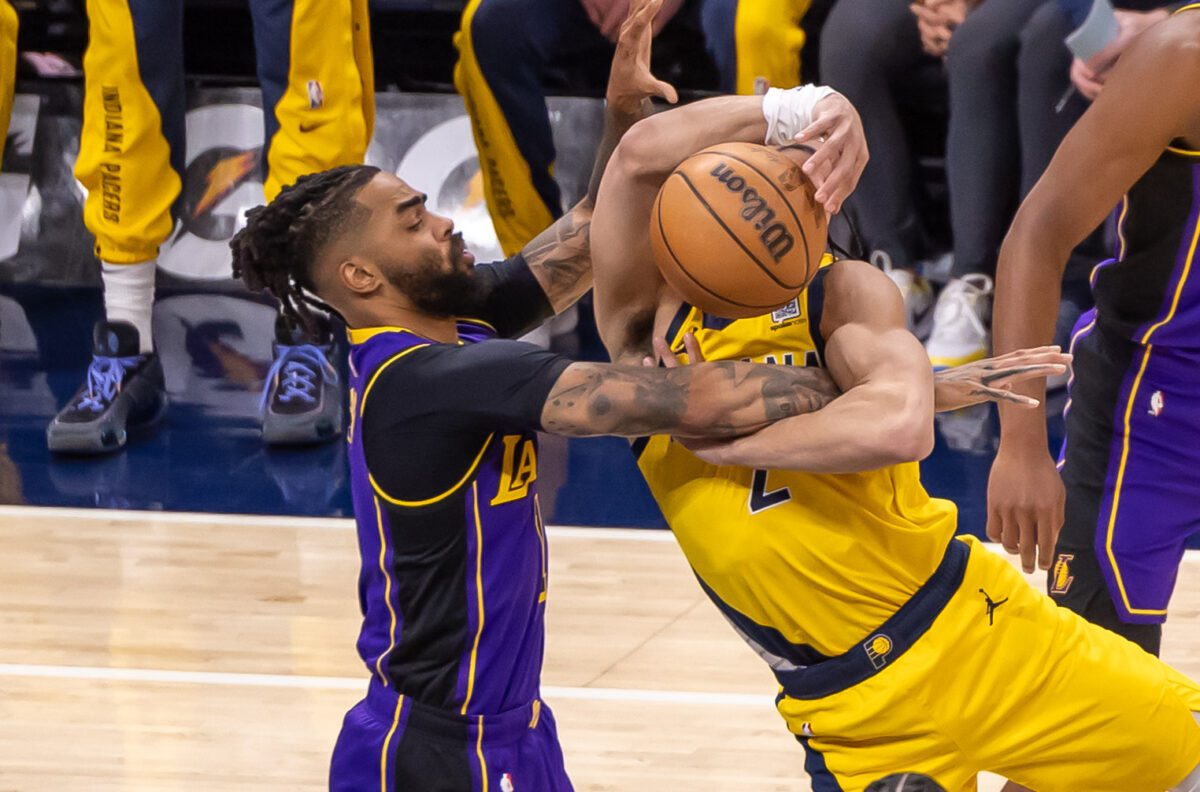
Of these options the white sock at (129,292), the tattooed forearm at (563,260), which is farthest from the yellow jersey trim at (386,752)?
the white sock at (129,292)

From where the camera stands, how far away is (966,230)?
20.4 feet

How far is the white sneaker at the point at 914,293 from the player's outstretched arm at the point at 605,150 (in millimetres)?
3287

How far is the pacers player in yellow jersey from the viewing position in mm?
2588

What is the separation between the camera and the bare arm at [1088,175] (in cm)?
274

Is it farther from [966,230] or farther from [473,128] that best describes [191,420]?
[966,230]

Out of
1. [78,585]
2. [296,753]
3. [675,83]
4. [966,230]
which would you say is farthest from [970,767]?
[675,83]

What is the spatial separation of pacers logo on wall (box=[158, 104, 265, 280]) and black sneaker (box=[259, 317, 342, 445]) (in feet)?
5.27

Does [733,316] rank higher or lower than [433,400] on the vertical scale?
higher

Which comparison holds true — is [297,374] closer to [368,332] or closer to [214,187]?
[214,187]

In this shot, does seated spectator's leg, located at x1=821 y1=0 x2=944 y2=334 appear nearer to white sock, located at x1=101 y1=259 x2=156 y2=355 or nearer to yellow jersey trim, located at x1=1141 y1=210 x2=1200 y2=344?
white sock, located at x1=101 y1=259 x2=156 y2=355

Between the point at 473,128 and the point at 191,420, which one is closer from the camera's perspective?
the point at 191,420

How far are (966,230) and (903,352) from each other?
3859 millimetres

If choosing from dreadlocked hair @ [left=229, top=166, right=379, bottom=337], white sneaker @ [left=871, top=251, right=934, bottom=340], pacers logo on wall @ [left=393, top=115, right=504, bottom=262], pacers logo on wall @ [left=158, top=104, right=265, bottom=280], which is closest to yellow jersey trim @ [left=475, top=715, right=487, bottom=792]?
dreadlocked hair @ [left=229, top=166, right=379, bottom=337]

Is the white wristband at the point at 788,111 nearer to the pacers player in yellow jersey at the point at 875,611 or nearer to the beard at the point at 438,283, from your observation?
the pacers player in yellow jersey at the point at 875,611
